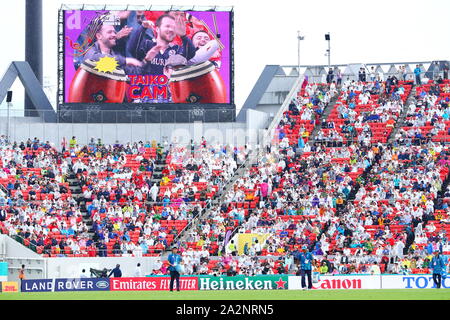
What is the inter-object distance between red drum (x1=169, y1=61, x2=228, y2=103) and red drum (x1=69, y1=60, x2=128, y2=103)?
3148 mm

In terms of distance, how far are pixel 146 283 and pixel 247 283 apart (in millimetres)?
4273

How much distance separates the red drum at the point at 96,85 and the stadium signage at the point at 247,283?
74.8 feet

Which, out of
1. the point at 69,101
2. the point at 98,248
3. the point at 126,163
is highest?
the point at 69,101

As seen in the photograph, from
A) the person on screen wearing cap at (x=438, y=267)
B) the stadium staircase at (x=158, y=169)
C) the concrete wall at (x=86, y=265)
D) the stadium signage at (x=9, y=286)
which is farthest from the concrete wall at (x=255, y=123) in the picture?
the person on screen wearing cap at (x=438, y=267)

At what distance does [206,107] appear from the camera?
6444 centimetres

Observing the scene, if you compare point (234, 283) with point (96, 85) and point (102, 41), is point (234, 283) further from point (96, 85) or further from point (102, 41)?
point (102, 41)

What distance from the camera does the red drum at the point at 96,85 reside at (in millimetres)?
63344

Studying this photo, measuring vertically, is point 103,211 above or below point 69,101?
below

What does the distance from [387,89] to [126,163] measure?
17.5m

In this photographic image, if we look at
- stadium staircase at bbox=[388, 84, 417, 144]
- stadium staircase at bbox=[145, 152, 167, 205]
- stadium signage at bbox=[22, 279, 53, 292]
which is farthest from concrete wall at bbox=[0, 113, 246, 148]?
stadium signage at bbox=[22, 279, 53, 292]

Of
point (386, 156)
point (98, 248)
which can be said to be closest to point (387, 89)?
point (386, 156)

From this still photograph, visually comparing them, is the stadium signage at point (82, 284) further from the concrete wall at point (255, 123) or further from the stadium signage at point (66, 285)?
the concrete wall at point (255, 123)

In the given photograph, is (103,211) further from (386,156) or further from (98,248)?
(386,156)

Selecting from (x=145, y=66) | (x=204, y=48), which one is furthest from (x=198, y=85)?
(x=145, y=66)
